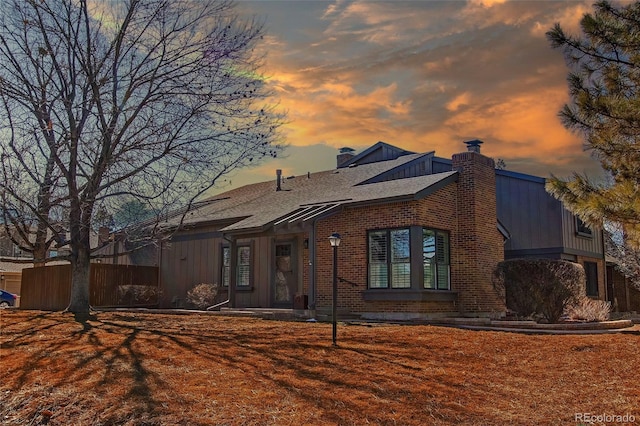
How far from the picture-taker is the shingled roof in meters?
18.2

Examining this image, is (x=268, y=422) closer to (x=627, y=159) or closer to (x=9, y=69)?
(x=627, y=159)

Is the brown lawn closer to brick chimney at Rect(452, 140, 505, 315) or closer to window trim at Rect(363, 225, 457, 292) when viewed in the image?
window trim at Rect(363, 225, 457, 292)

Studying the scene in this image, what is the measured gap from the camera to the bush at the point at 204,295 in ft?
71.4

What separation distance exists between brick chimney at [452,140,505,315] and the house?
3 centimetres

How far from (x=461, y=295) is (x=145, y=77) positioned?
1067 centimetres

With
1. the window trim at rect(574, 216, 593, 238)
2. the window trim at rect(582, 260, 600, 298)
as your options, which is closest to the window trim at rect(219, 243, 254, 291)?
the window trim at rect(574, 216, 593, 238)

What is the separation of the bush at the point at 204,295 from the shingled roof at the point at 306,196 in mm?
2178

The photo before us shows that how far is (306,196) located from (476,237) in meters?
6.89

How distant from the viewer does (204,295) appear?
71.5 ft

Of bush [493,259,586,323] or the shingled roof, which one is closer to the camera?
bush [493,259,586,323]

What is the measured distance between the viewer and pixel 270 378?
28.3ft

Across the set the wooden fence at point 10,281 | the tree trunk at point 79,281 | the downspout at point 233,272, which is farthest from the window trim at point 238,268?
the wooden fence at point 10,281

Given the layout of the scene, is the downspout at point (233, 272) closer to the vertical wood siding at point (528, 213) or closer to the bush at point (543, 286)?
the bush at point (543, 286)

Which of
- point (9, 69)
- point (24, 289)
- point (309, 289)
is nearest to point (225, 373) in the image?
point (309, 289)
